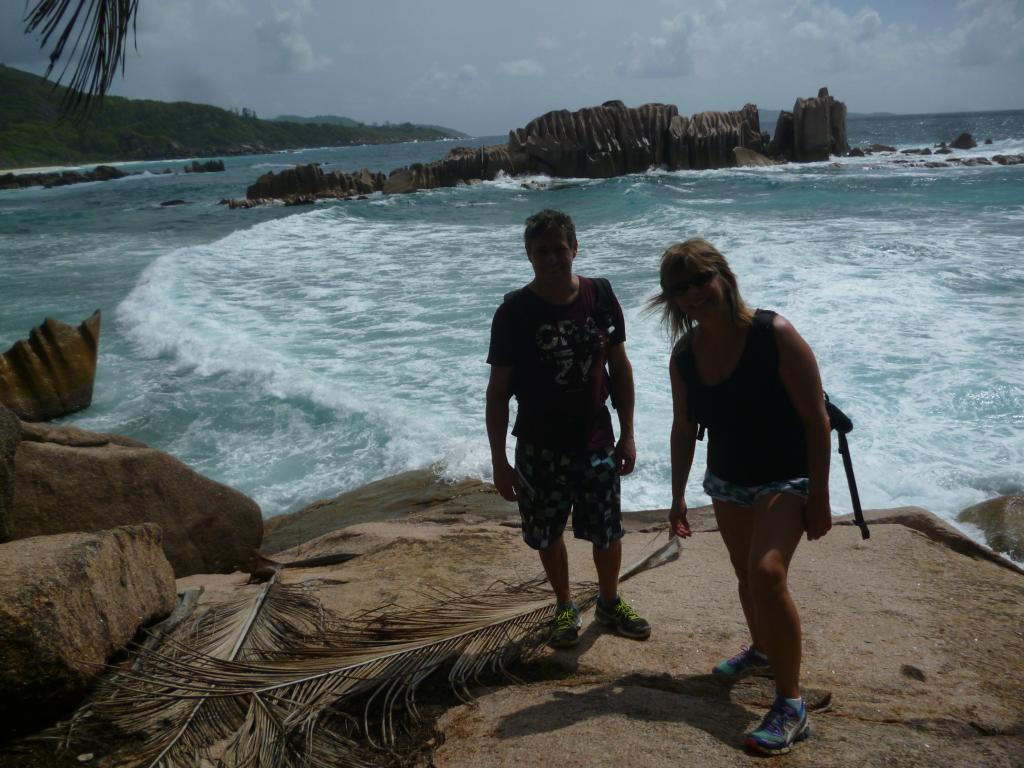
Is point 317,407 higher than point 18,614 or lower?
lower

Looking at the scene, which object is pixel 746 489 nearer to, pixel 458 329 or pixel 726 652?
pixel 726 652

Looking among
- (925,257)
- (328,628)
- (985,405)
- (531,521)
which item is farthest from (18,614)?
(925,257)

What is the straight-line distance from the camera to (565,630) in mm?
3031

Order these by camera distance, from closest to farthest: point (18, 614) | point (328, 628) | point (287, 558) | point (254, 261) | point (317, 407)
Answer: point (18, 614) < point (328, 628) < point (287, 558) < point (317, 407) < point (254, 261)

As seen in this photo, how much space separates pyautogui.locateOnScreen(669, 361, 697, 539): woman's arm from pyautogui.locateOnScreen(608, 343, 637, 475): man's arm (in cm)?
26

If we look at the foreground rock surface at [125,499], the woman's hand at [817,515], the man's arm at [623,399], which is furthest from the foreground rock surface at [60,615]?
the woman's hand at [817,515]

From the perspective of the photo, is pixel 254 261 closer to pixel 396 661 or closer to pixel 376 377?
pixel 376 377

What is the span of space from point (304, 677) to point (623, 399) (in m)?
1.48

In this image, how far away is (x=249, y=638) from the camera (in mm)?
2928

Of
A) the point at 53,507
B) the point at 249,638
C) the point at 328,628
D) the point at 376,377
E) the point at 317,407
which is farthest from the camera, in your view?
the point at 376,377

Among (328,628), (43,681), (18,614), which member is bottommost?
(328,628)

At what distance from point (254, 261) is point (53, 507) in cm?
1400

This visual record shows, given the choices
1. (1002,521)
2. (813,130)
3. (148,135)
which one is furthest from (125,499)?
(148,135)

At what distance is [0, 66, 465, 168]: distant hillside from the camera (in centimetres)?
9219
